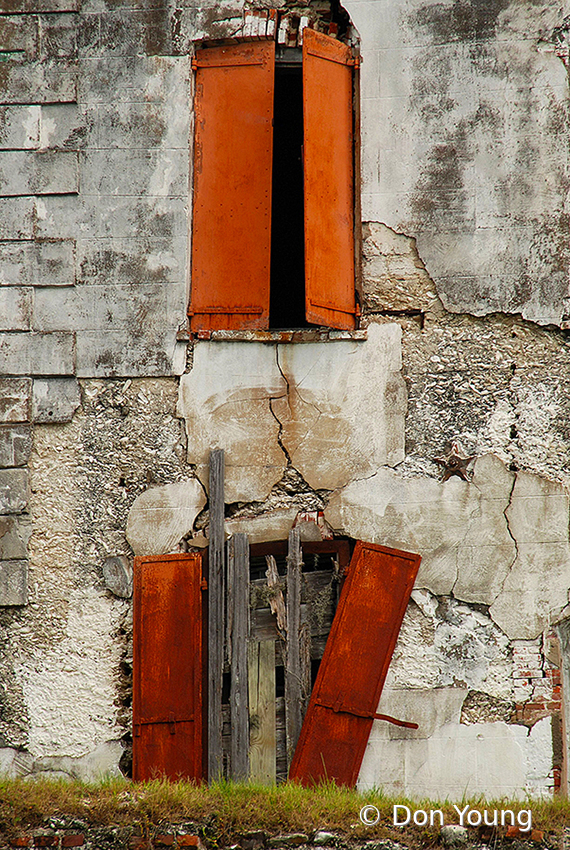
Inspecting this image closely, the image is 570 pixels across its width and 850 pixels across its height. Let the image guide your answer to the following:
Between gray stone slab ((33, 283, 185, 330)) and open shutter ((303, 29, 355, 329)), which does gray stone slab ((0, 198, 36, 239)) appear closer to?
gray stone slab ((33, 283, 185, 330))

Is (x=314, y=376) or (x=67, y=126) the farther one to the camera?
(x=67, y=126)

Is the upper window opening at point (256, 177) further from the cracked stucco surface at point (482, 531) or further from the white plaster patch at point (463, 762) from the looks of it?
the white plaster patch at point (463, 762)

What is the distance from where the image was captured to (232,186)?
602 centimetres

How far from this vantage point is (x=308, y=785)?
5293 millimetres

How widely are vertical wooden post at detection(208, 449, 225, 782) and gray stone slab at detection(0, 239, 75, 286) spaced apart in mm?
1541

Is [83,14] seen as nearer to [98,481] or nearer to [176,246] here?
[176,246]

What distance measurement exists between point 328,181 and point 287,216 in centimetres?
166

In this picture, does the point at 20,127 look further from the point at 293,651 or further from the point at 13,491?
the point at 293,651

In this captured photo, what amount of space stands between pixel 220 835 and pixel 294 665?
1.13 m

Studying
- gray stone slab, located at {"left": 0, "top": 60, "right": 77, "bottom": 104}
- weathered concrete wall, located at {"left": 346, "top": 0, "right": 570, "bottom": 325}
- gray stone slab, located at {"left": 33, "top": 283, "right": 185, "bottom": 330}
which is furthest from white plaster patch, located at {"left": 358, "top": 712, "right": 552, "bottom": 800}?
gray stone slab, located at {"left": 0, "top": 60, "right": 77, "bottom": 104}

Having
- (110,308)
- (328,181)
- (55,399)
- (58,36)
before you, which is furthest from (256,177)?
(55,399)

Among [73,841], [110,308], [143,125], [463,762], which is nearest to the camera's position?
[73,841]

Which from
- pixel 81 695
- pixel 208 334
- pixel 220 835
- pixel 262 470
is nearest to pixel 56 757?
pixel 81 695

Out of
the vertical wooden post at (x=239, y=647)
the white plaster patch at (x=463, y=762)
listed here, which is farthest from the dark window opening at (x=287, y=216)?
the white plaster patch at (x=463, y=762)
